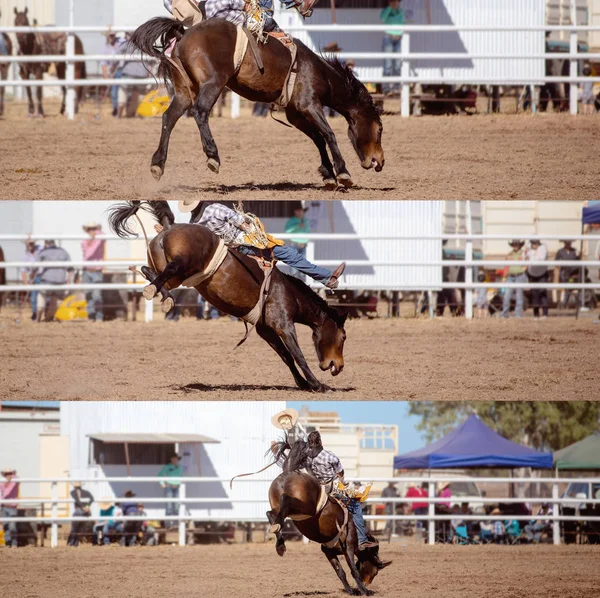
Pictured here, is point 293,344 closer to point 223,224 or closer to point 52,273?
point 223,224

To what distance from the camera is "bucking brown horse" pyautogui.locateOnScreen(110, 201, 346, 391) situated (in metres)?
7.03

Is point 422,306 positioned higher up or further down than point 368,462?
higher up

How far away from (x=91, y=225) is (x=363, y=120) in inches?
222

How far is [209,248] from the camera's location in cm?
723

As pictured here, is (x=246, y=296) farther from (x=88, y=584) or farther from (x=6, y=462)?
(x=6, y=462)

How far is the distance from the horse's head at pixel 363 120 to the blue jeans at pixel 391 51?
4.75 meters

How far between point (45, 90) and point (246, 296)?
31.8ft

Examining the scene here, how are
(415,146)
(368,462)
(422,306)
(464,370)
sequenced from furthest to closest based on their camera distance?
(368,462)
(422,306)
(415,146)
(464,370)

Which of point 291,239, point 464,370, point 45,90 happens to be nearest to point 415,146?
point 291,239

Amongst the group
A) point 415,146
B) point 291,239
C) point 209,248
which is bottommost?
point 209,248

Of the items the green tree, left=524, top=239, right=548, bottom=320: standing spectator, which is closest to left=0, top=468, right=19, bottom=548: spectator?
left=524, top=239, right=548, bottom=320: standing spectator

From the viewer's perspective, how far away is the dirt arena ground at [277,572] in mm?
8195

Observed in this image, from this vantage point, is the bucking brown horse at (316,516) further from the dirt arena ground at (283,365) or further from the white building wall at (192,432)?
the white building wall at (192,432)

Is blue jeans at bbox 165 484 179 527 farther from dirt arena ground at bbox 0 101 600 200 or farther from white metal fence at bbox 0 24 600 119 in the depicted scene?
white metal fence at bbox 0 24 600 119
